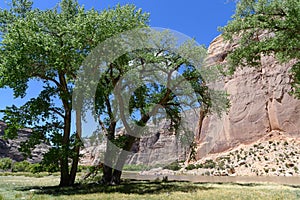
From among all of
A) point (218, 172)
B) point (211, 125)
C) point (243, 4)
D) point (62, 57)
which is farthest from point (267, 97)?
point (62, 57)

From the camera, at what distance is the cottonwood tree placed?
18.2 metres

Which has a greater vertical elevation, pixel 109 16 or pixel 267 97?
pixel 267 97

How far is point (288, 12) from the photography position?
45.1 ft

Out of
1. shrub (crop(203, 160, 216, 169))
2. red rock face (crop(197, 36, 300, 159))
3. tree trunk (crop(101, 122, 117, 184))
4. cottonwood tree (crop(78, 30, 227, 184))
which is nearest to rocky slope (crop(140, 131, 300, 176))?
shrub (crop(203, 160, 216, 169))

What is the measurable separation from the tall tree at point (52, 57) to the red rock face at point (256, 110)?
39.2 m

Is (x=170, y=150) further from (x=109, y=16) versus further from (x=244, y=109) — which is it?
(x=109, y=16)

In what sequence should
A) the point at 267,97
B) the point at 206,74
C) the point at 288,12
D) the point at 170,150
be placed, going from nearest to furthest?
the point at 288,12 → the point at 206,74 → the point at 267,97 → the point at 170,150

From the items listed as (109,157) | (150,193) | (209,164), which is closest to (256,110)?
(209,164)

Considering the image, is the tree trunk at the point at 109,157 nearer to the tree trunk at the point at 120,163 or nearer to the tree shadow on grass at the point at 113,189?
the tree trunk at the point at 120,163

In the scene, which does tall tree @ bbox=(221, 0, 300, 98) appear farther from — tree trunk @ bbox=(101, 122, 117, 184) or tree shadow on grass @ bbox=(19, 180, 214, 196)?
tree trunk @ bbox=(101, 122, 117, 184)

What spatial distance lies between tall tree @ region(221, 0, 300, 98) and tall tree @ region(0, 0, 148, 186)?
5.86 m

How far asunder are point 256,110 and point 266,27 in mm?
44888

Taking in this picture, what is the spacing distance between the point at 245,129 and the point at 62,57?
159 feet

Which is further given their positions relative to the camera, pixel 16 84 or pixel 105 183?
pixel 105 183
